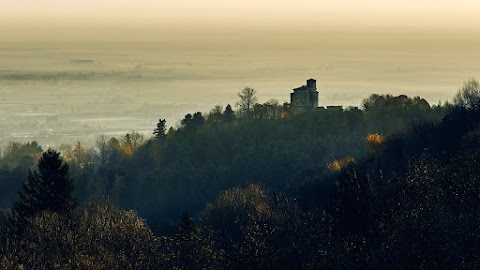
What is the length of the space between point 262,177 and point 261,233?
5864cm

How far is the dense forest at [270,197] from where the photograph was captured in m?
43.9

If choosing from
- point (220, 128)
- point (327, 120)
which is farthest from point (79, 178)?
point (327, 120)

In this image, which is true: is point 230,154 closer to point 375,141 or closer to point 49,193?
point 375,141

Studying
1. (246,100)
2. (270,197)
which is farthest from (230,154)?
(270,197)

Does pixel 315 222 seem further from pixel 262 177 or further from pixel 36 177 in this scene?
pixel 262 177

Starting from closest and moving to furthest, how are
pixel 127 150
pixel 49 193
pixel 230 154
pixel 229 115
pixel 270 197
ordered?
1. pixel 49 193
2. pixel 270 197
3. pixel 230 154
4. pixel 229 115
5. pixel 127 150

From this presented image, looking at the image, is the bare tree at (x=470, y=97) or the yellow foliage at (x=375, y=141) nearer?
the bare tree at (x=470, y=97)

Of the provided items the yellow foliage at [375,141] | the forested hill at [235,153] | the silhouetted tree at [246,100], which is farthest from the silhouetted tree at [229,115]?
the yellow foliage at [375,141]

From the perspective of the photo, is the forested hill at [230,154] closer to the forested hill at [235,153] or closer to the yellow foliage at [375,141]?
the forested hill at [235,153]

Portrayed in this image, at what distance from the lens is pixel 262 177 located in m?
106

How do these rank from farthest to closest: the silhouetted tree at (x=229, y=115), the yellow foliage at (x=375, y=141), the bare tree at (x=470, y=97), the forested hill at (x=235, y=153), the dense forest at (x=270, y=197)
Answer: the silhouetted tree at (x=229, y=115)
the forested hill at (x=235, y=153)
the yellow foliage at (x=375, y=141)
the bare tree at (x=470, y=97)
the dense forest at (x=270, y=197)

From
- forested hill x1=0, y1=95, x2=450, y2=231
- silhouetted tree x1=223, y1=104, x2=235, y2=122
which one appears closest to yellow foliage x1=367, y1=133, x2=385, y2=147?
forested hill x1=0, y1=95, x2=450, y2=231

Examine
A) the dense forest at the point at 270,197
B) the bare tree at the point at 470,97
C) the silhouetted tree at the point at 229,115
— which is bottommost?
the dense forest at the point at 270,197

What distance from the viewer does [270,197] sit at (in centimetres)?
7656
